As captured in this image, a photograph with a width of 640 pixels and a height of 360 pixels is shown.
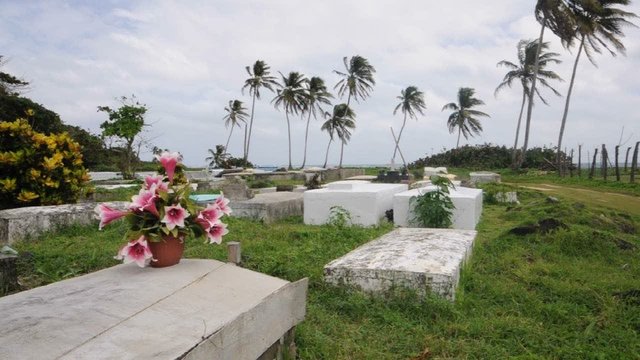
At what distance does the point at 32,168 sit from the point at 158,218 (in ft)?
19.5

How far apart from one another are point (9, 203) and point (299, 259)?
5.43m

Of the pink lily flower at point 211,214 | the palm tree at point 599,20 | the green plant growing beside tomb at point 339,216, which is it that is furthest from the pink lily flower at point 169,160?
the palm tree at point 599,20

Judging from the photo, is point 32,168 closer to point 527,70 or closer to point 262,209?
point 262,209

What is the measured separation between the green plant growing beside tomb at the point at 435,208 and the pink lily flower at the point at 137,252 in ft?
18.0

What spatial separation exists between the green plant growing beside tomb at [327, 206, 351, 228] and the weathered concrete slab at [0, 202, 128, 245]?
3.50 meters

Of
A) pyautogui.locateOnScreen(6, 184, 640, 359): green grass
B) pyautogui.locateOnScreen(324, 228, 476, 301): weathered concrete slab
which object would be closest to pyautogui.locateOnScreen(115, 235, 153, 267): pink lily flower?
pyautogui.locateOnScreen(6, 184, 640, 359): green grass

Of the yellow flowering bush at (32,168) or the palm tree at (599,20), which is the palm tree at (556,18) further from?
the yellow flowering bush at (32,168)

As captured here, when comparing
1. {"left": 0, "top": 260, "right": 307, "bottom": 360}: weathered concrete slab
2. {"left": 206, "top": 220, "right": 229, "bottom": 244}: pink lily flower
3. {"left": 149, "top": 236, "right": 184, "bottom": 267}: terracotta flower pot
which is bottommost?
{"left": 0, "top": 260, "right": 307, "bottom": 360}: weathered concrete slab

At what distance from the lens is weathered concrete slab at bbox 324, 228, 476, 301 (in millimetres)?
3912

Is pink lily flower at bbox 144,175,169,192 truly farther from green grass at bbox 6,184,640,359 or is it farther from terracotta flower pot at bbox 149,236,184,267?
green grass at bbox 6,184,640,359

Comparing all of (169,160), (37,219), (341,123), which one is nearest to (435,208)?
(169,160)

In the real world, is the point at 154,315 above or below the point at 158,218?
below

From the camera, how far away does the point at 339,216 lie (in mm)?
8344

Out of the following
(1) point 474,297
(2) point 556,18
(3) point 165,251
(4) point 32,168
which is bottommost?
(1) point 474,297
